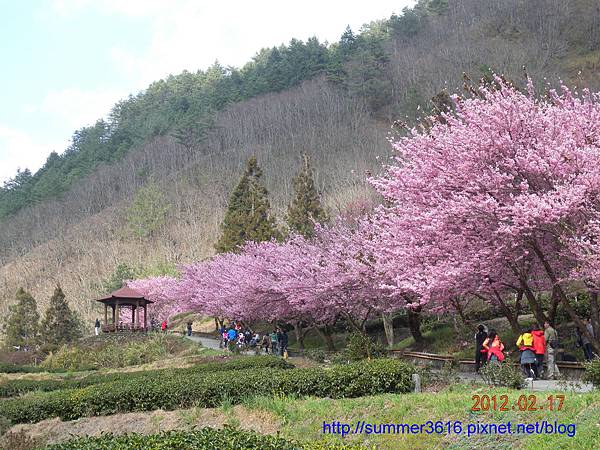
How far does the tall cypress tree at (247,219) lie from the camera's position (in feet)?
166

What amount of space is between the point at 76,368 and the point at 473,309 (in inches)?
799

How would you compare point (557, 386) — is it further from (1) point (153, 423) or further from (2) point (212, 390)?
(1) point (153, 423)

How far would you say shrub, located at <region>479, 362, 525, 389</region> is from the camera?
12.0 m

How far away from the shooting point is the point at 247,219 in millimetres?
52312

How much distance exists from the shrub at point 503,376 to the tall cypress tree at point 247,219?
36513mm

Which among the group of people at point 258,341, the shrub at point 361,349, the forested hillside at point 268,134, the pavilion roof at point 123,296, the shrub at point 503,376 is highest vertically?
the forested hillside at point 268,134

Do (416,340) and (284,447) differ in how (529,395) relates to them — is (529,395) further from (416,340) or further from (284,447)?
(416,340)

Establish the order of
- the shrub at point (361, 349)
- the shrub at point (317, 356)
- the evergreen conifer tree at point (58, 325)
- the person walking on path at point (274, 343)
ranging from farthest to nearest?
1. the evergreen conifer tree at point (58, 325)
2. the person walking on path at point (274, 343)
3. the shrub at point (317, 356)
4. the shrub at point (361, 349)

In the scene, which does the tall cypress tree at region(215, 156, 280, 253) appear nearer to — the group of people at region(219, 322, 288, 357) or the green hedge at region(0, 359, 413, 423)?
the group of people at region(219, 322, 288, 357)

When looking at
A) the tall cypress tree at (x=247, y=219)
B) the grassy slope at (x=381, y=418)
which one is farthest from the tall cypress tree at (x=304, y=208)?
the grassy slope at (x=381, y=418)

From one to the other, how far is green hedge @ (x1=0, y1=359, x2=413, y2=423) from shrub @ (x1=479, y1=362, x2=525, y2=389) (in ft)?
5.82

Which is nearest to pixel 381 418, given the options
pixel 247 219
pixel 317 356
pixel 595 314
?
pixel 595 314

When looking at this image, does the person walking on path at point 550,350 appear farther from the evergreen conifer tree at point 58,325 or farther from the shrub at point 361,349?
the evergreen conifer tree at point 58,325

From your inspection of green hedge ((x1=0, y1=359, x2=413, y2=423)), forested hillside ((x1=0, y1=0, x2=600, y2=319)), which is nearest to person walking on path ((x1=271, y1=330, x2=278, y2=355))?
green hedge ((x1=0, y1=359, x2=413, y2=423))
